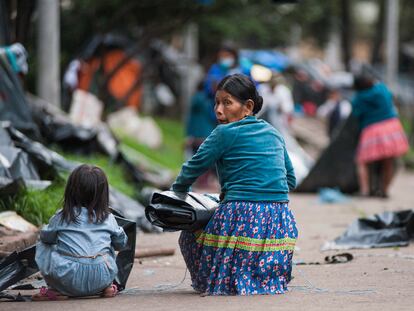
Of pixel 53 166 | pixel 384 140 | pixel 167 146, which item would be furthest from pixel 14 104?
pixel 167 146

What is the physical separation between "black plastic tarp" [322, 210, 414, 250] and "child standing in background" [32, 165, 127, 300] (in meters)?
3.31

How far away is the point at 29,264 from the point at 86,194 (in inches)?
25.4

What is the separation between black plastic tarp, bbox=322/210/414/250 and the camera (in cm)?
980

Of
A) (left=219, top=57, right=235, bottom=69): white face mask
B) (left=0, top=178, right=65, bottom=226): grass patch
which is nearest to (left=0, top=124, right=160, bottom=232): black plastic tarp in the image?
(left=0, top=178, right=65, bottom=226): grass patch

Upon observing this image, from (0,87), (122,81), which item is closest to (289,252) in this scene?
(0,87)

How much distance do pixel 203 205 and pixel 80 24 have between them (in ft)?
61.5

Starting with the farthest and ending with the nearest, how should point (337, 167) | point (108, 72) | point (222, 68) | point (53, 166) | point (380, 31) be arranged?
point (380, 31)
point (108, 72)
point (222, 68)
point (337, 167)
point (53, 166)

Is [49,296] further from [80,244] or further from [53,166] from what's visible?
[53,166]

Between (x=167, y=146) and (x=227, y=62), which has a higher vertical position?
(x=227, y=62)

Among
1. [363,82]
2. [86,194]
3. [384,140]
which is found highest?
[86,194]

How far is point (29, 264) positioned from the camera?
705 cm

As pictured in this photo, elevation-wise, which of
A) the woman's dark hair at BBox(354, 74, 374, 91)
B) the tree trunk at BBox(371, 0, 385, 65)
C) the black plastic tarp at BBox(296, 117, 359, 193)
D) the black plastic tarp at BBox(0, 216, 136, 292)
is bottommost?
the tree trunk at BBox(371, 0, 385, 65)

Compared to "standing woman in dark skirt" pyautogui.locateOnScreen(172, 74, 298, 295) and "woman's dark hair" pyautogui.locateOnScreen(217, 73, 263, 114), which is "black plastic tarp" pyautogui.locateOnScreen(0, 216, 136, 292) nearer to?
"standing woman in dark skirt" pyautogui.locateOnScreen(172, 74, 298, 295)

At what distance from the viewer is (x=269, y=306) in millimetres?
6297
